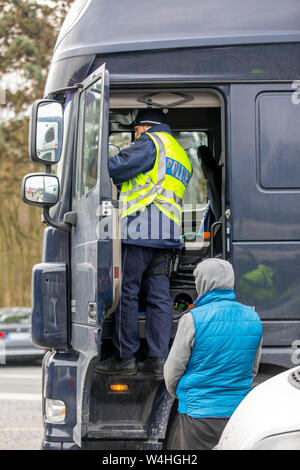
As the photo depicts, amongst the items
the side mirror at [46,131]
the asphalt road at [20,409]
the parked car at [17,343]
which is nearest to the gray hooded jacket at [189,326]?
the side mirror at [46,131]

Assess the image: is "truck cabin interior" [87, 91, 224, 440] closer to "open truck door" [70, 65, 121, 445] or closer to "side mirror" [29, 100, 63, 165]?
"open truck door" [70, 65, 121, 445]

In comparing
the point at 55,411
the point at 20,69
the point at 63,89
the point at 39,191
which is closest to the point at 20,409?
the point at 55,411

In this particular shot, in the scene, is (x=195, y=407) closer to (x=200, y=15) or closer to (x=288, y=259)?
(x=288, y=259)

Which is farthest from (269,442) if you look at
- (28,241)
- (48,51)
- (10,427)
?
(28,241)

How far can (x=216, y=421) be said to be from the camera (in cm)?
368

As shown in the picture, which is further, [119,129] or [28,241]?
[28,241]

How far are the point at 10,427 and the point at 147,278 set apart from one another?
4.11m

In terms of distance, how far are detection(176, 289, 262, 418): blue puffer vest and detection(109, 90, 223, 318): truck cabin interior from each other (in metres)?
1.13

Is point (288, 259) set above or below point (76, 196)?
below

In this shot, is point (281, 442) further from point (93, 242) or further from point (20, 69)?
point (20, 69)

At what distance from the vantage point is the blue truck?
4320 millimetres

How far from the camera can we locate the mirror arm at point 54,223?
4418 mm

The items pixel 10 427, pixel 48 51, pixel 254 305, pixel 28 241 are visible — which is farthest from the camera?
pixel 28 241

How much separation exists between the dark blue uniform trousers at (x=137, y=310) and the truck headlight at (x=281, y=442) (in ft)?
5.29
